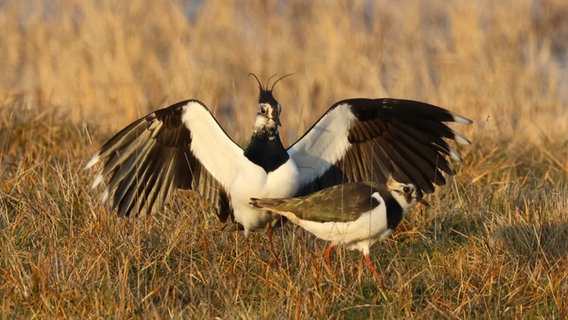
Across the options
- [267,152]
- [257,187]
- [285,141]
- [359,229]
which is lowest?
[285,141]

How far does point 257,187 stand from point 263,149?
0.25 m

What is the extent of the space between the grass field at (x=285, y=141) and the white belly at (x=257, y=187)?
6.4 inches

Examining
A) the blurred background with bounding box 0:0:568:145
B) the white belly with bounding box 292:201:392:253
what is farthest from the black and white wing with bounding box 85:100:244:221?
the blurred background with bounding box 0:0:568:145

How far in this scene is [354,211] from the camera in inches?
206

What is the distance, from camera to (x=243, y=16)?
39.3 feet

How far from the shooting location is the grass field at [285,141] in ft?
16.3

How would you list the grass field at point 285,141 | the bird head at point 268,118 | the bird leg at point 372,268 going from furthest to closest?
the bird head at point 268,118
the bird leg at point 372,268
the grass field at point 285,141

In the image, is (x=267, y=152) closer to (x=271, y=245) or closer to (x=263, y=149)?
(x=263, y=149)

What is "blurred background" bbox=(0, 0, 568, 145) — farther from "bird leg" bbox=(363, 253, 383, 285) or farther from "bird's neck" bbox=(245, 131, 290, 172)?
"bird leg" bbox=(363, 253, 383, 285)

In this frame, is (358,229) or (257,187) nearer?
(358,229)

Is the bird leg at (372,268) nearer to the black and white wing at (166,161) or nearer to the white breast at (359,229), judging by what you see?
the white breast at (359,229)

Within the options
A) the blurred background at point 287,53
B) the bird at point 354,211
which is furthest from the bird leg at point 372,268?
the blurred background at point 287,53

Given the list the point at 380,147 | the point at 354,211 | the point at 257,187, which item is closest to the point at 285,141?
the point at 380,147

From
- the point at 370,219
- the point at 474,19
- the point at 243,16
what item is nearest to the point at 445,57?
the point at 474,19
